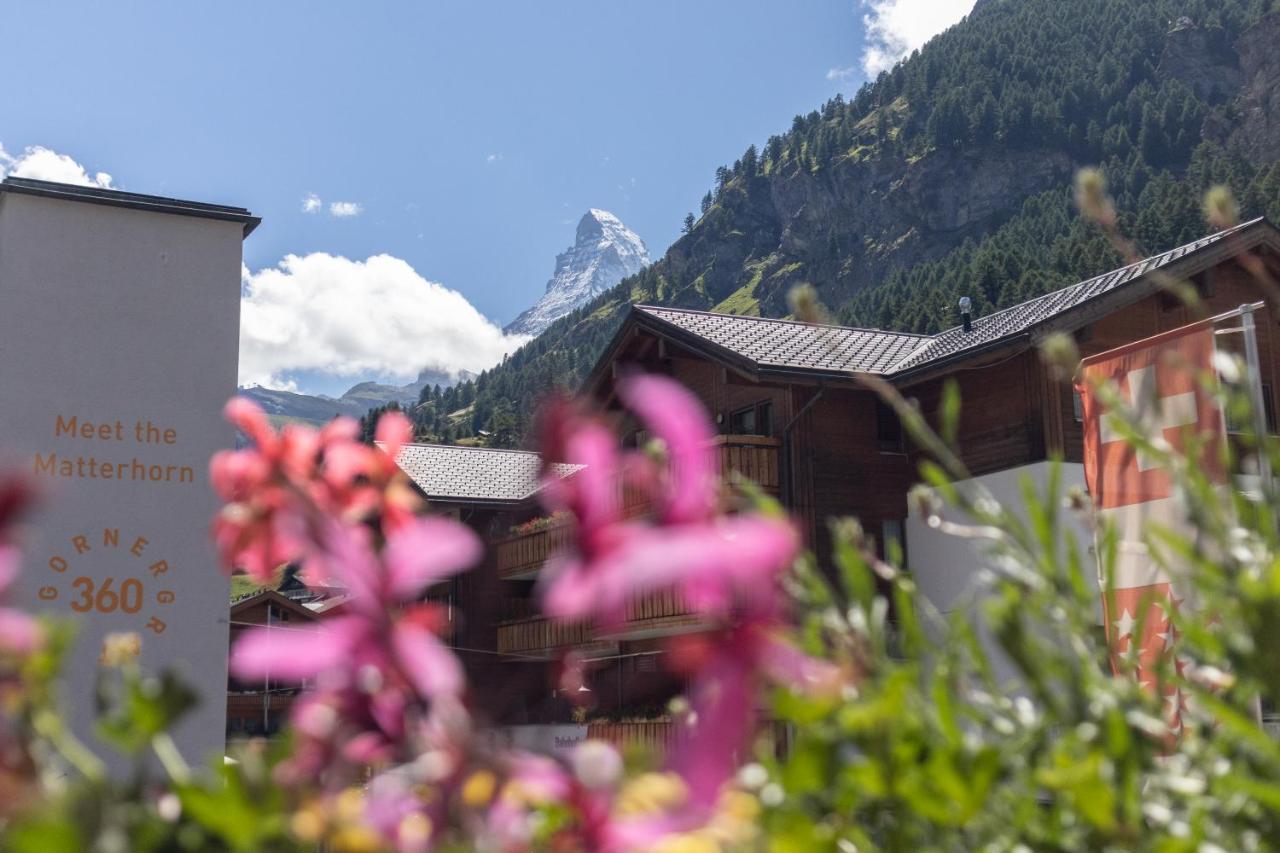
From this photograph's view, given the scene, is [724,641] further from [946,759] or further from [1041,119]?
[1041,119]

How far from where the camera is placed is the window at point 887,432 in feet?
58.4

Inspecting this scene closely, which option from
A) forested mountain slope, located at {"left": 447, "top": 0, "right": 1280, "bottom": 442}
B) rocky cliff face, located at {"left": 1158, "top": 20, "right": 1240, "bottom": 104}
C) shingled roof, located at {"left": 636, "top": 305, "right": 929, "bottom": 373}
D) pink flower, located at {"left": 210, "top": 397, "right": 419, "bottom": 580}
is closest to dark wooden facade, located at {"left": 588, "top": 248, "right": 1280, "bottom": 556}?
shingled roof, located at {"left": 636, "top": 305, "right": 929, "bottom": 373}

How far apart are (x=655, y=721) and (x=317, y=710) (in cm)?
1731

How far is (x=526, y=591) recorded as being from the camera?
24922mm

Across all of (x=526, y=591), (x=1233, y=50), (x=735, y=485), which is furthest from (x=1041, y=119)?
(x=735, y=485)

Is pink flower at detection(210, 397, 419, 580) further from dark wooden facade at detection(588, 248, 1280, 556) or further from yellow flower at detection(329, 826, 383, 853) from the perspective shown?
dark wooden facade at detection(588, 248, 1280, 556)

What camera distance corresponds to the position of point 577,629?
754 inches

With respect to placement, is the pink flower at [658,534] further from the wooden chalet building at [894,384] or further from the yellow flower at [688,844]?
the wooden chalet building at [894,384]

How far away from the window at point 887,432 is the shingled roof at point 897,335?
23.1 inches

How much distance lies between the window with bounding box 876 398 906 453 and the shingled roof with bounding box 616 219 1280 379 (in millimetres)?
588

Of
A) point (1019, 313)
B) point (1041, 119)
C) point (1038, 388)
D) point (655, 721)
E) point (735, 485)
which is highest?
point (1041, 119)

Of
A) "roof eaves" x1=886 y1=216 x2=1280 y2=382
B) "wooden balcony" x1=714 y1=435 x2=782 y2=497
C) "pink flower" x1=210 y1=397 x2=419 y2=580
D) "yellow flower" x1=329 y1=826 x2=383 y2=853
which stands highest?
"roof eaves" x1=886 y1=216 x2=1280 y2=382

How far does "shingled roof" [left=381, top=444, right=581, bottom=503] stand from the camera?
24719mm

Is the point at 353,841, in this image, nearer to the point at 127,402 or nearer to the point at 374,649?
the point at 374,649
